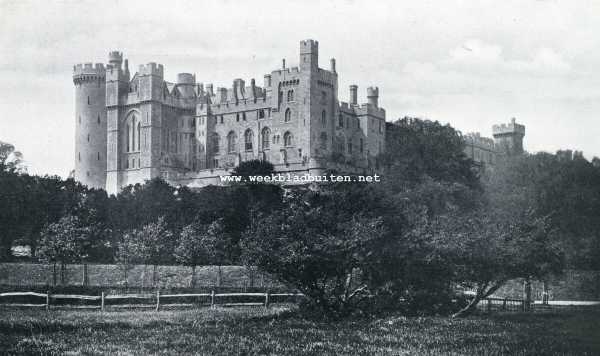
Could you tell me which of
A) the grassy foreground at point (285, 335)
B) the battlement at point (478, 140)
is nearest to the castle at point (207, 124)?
the battlement at point (478, 140)

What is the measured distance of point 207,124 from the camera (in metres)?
88.6

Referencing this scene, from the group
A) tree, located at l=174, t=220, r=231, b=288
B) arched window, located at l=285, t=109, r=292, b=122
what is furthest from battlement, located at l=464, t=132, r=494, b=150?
tree, located at l=174, t=220, r=231, b=288

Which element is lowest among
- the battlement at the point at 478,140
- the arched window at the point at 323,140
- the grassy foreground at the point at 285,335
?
the grassy foreground at the point at 285,335

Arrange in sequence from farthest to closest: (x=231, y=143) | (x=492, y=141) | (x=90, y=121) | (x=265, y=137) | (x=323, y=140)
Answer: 1. (x=492, y=141)
2. (x=90, y=121)
3. (x=231, y=143)
4. (x=265, y=137)
5. (x=323, y=140)

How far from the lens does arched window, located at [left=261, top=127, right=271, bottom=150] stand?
83.6 m

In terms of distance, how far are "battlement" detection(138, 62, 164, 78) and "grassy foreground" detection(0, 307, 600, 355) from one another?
62.7 metres

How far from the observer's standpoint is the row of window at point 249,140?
8088 cm

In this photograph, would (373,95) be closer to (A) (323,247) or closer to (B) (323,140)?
(B) (323,140)

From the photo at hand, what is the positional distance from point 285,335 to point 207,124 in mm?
69588

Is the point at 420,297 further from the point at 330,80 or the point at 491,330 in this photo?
the point at 330,80

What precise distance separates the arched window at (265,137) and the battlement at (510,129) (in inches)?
1483

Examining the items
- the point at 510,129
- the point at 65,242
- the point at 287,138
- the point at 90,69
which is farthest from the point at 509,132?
the point at 65,242

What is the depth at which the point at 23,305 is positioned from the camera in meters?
29.2

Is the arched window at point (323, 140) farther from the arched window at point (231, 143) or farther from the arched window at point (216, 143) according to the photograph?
the arched window at point (216, 143)
